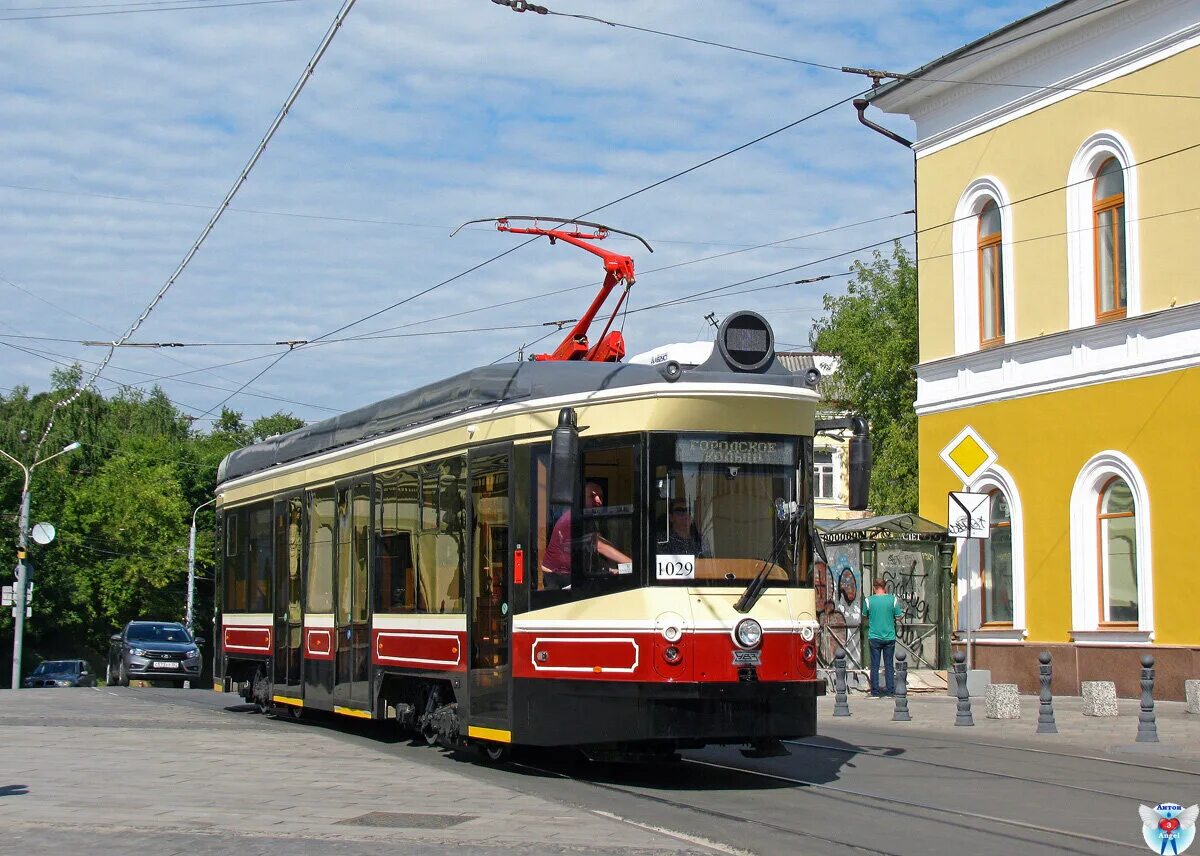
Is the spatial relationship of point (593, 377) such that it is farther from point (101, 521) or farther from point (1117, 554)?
point (101, 521)

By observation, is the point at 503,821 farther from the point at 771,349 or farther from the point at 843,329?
the point at 843,329

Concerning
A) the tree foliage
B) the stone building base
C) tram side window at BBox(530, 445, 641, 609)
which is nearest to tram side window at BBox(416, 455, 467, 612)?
tram side window at BBox(530, 445, 641, 609)

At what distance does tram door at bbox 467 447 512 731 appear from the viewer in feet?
42.5

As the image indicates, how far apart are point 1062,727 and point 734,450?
830 centimetres

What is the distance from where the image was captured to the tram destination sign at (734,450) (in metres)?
12.2

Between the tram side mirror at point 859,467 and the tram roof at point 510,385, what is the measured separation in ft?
2.02

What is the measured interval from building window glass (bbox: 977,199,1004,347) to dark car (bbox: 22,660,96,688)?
32986 mm

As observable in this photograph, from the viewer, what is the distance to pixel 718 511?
1223cm

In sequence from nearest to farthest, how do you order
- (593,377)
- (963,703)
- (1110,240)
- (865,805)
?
(865,805) < (593,377) < (963,703) < (1110,240)

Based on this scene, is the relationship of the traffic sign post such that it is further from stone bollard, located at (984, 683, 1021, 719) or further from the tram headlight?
the tram headlight

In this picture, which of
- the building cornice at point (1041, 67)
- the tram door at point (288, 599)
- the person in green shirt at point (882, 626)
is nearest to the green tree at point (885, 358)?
the building cornice at point (1041, 67)

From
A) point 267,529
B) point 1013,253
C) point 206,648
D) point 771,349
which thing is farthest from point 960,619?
point 206,648

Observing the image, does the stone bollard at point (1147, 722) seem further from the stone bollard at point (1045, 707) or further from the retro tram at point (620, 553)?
the retro tram at point (620, 553)

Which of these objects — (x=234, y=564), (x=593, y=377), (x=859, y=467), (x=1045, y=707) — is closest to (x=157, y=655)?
(x=234, y=564)
